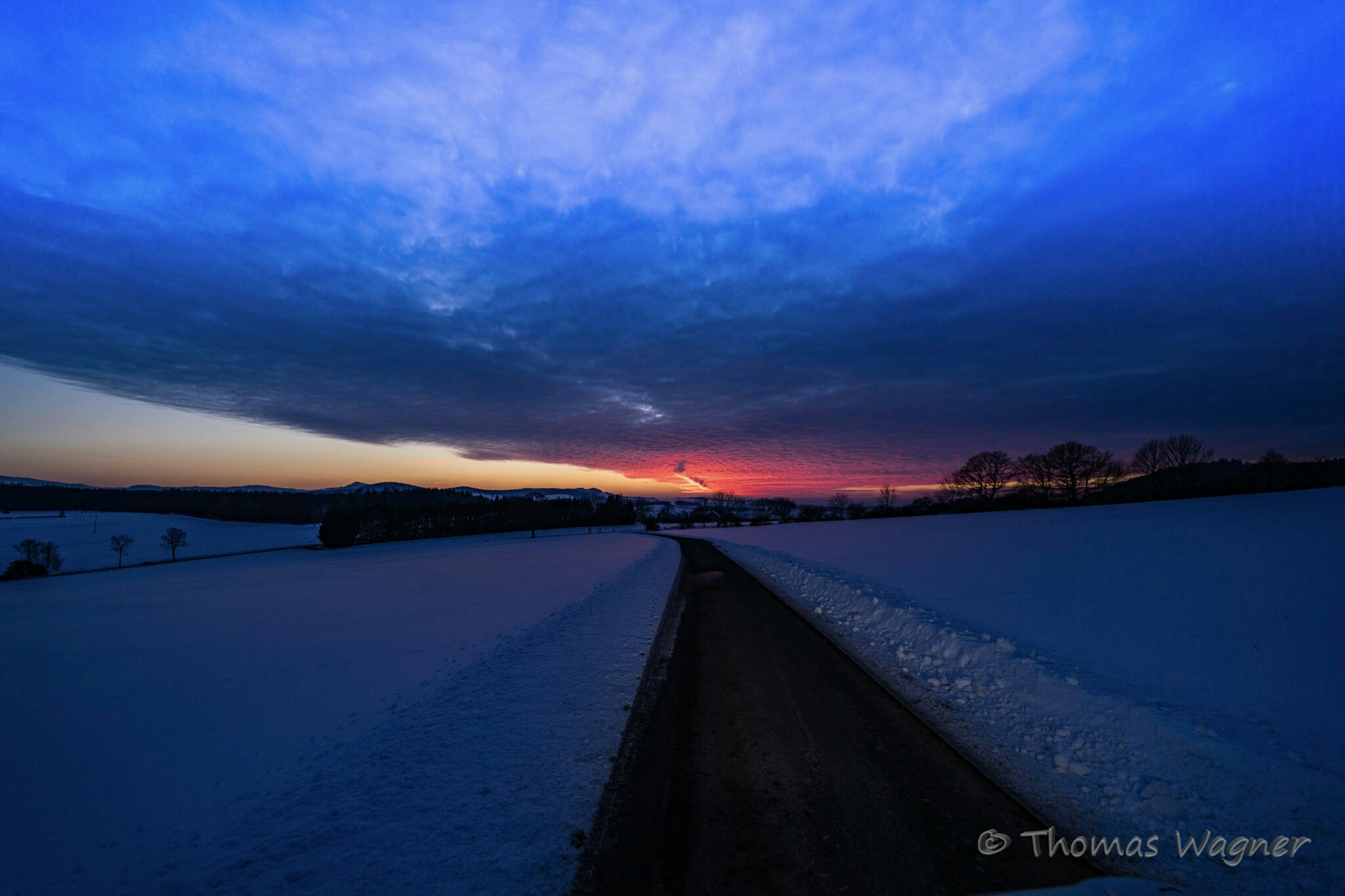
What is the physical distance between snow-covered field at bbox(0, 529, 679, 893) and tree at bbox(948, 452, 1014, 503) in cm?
9355

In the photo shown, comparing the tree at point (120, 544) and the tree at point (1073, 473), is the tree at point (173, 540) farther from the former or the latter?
the tree at point (1073, 473)

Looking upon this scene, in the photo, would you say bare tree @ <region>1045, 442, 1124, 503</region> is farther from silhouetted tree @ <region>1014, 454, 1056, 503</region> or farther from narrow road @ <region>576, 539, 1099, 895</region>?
narrow road @ <region>576, 539, 1099, 895</region>

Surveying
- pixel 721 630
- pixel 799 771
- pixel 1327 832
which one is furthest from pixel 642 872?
pixel 721 630

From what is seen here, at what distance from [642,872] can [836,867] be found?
1.58 meters

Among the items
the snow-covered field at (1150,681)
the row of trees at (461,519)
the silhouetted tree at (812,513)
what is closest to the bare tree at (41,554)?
the row of trees at (461,519)

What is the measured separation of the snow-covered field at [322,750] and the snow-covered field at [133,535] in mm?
101606

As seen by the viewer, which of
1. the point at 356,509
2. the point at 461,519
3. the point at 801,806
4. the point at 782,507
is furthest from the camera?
the point at 782,507

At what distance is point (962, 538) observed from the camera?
34.8m

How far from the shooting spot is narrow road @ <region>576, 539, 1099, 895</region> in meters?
3.70

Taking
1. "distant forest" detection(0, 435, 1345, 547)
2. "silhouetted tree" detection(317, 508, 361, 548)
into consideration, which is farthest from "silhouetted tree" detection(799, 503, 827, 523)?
"silhouetted tree" detection(317, 508, 361, 548)

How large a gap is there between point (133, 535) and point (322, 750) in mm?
149316

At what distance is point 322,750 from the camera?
662 centimetres

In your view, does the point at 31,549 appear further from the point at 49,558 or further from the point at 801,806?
the point at 801,806

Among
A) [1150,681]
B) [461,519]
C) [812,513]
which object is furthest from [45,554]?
[812,513]
